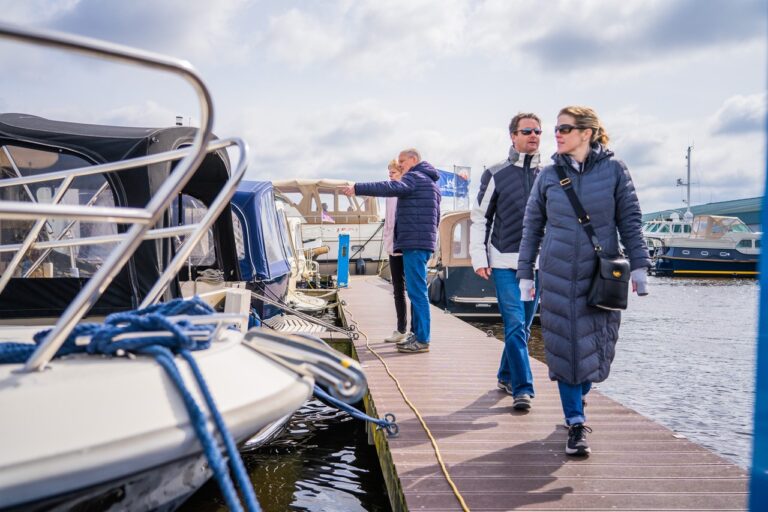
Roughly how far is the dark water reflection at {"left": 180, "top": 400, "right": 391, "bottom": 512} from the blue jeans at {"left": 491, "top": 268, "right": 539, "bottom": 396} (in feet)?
4.30

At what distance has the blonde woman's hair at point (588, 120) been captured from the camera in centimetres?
358

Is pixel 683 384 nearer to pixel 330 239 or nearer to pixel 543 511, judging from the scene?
pixel 543 511

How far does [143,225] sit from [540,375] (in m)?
4.72

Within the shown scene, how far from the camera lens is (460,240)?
1346 cm

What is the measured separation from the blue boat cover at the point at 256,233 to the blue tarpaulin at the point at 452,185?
19.6 m

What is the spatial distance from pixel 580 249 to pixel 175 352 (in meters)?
2.28

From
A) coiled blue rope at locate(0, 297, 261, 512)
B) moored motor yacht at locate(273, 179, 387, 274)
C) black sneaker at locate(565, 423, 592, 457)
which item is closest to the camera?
coiled blue rope at locate(0, 297, 261, 512)

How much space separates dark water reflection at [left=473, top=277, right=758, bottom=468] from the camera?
26.2 feet

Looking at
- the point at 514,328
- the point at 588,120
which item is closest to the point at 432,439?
the point at 514,328

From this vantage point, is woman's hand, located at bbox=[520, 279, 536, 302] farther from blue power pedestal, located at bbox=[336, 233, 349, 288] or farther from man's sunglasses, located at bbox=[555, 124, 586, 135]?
blue power pedestal, located at bbox=[336, 233, 349, 288]

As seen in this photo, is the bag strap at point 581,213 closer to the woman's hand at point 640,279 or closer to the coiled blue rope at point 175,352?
the woman's hand at point 640,279

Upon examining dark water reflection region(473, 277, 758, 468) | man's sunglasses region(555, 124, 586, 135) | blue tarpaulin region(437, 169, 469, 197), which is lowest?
dark water reflection region(473, 277, 758, 468)

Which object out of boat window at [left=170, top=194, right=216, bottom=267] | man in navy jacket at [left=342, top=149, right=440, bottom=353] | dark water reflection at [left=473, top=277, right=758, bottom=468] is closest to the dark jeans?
man in navy jacket at [left=342, top=149, right=440, bottom=353]

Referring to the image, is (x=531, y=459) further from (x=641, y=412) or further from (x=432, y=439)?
(x=641, y=412)
